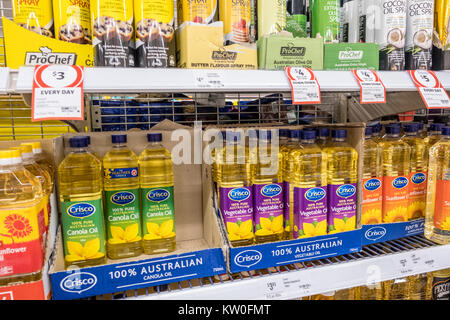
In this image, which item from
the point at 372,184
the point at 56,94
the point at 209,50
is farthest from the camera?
the point at 372,184

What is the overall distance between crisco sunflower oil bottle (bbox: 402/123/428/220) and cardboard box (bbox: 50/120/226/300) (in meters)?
0.83

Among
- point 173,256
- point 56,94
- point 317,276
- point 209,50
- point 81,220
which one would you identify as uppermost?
point 209,50

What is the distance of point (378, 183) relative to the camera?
4.12 ft

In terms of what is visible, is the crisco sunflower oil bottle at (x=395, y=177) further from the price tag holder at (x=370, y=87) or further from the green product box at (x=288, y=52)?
the green product box at (x=288, y=52)

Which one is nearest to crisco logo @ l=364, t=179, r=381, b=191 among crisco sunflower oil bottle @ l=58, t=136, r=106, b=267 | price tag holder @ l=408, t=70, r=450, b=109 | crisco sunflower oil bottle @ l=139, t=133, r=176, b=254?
price tag holder @ l=408, t=70, r=450, b=109

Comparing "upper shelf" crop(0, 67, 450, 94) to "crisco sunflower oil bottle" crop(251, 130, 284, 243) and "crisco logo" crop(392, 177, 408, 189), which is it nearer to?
"crisco sunflower oil bottle" crop(251, 130, 284, 243)

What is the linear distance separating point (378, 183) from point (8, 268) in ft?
4.06

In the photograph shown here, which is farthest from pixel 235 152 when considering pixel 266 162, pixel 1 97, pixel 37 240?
pixel 1 97

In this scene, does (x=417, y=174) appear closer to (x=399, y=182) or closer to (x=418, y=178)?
(x=418, y=178)

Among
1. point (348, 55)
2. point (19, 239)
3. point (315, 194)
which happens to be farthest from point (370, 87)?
point (19, 239)

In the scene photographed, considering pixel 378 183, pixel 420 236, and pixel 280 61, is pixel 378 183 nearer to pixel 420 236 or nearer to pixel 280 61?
pixel 420 236

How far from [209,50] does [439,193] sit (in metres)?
1.03

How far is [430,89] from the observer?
1098mm

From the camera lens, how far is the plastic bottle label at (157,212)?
1.10 metres
